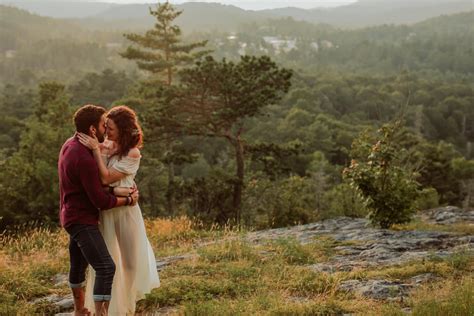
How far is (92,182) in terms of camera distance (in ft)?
14.7

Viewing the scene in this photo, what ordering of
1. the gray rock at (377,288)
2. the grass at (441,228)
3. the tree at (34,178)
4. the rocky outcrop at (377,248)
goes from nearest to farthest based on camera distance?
the gray rock at (377,288)
the rocky outcrop at (377,248)
the grass at (441,228)
the tree at (34,178)

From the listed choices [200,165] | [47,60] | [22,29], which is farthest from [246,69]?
[22,29]

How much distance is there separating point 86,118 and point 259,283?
310cm

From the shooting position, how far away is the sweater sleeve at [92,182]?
4.45 meters

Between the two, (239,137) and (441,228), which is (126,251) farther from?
(239,137)

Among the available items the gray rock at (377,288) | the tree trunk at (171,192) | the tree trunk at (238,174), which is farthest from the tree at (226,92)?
the gray rock at (377,288)

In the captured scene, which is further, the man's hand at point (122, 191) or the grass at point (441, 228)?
the grass at point (441, 228)

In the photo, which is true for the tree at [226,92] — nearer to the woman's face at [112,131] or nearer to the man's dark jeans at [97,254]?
the woman's face at [112,131]

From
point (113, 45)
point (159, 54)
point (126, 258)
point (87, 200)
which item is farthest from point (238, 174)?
point (113, 45)

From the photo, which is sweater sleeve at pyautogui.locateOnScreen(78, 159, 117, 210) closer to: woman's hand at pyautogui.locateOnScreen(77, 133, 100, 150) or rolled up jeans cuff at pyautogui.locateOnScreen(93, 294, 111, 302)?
woman's hand at pyautogui.locateOnScreen(77, 133, 100, 150)

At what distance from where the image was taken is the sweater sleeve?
175 inches

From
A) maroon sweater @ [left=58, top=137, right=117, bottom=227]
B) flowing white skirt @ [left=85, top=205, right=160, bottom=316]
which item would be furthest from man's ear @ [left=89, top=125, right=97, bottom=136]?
flowing white skirt @ [left=85, top=205, right=160, bottom=316]

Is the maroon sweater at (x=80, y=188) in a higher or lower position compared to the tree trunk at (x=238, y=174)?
higher

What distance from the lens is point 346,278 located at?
274 inches
